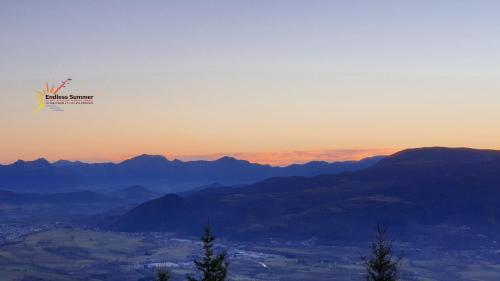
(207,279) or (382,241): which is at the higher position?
(382,241)

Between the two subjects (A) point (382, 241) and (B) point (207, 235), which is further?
(B) point (207, 235)

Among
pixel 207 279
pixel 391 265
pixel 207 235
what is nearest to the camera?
pixel 391 265

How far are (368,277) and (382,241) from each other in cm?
291

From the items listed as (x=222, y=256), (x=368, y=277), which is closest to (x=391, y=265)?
(x=368, y=277)

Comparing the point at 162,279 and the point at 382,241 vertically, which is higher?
the point at 382,241

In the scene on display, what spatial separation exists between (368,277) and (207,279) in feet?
39.7

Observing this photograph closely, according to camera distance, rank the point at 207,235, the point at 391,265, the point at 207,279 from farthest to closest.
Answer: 1. the point at 207,235
2. the point at 207,279
3. the point at 391,265

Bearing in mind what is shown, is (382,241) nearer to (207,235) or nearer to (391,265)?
(391,265)

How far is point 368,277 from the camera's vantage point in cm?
4256

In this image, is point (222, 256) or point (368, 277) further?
point (222, 256)

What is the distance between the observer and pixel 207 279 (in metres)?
44.7

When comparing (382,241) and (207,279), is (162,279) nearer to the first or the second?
(207,279)

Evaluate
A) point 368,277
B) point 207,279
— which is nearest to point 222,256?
point 207,279

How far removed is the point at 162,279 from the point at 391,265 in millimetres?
18154
